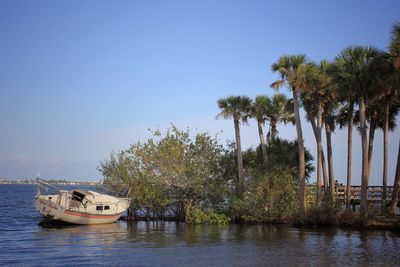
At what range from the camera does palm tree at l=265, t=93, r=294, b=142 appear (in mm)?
51069

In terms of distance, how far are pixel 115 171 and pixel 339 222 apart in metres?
22.6

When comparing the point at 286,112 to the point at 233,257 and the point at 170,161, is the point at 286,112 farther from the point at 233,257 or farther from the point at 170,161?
the point at 233,257

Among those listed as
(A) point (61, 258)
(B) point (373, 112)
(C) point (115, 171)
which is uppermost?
(B) point (373, 112)

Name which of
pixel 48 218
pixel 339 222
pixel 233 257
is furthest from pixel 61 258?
pixel 339 222

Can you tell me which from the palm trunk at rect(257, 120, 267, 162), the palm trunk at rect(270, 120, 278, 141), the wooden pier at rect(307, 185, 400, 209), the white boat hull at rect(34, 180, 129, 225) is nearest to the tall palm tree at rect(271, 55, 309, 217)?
the wooden pier at rect(307, 185, 400, 209)

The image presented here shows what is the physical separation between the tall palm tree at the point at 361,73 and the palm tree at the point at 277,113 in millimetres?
11598

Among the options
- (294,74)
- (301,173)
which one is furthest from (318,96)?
(301,173)

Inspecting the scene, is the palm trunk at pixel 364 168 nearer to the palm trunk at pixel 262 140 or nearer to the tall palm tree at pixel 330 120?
the tall palm tree at pixel 330 120

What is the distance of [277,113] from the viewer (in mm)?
52125

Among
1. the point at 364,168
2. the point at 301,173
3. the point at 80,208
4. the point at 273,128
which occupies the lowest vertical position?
the point at 80,208

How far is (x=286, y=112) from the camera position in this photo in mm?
52562

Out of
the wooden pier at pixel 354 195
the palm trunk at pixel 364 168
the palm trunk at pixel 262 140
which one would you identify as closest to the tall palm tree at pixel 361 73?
the palm trunk at pixel 364 168

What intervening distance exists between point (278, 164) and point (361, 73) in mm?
12158

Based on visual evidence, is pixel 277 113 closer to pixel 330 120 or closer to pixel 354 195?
pixel 330 120
